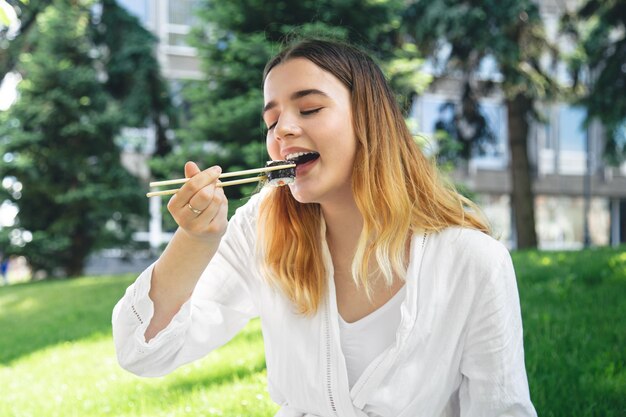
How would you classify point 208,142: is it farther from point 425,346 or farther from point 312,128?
point 425,346

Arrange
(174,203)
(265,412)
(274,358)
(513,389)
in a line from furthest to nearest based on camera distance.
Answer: (265,412)
(274,358)
(513,389)
(174,203)

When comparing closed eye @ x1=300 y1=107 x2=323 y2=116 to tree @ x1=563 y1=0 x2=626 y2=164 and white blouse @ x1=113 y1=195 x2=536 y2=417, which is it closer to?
white blouse @ x1=113 y1=195 x2=536 y2=417

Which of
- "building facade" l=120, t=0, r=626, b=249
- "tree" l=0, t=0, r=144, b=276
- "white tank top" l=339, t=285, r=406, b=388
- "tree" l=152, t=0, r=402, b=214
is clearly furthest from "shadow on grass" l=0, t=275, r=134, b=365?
"building facade" l=120, t=0, r=626, b=249

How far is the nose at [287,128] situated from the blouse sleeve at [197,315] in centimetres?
40

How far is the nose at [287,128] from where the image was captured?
1986 millimetres

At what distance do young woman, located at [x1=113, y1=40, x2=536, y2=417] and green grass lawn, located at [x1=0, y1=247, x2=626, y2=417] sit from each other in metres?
1.09

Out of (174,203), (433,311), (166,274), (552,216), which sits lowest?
(552,216)

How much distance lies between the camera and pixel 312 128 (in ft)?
6.52

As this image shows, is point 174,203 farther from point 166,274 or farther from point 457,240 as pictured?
point 457,240

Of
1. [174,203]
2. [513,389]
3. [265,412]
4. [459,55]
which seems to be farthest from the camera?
[459,55]

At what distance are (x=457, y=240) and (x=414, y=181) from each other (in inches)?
10.3

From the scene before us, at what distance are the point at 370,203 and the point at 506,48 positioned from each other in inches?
453

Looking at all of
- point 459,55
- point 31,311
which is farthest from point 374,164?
point 459,55

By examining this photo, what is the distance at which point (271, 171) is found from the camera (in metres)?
1.97
